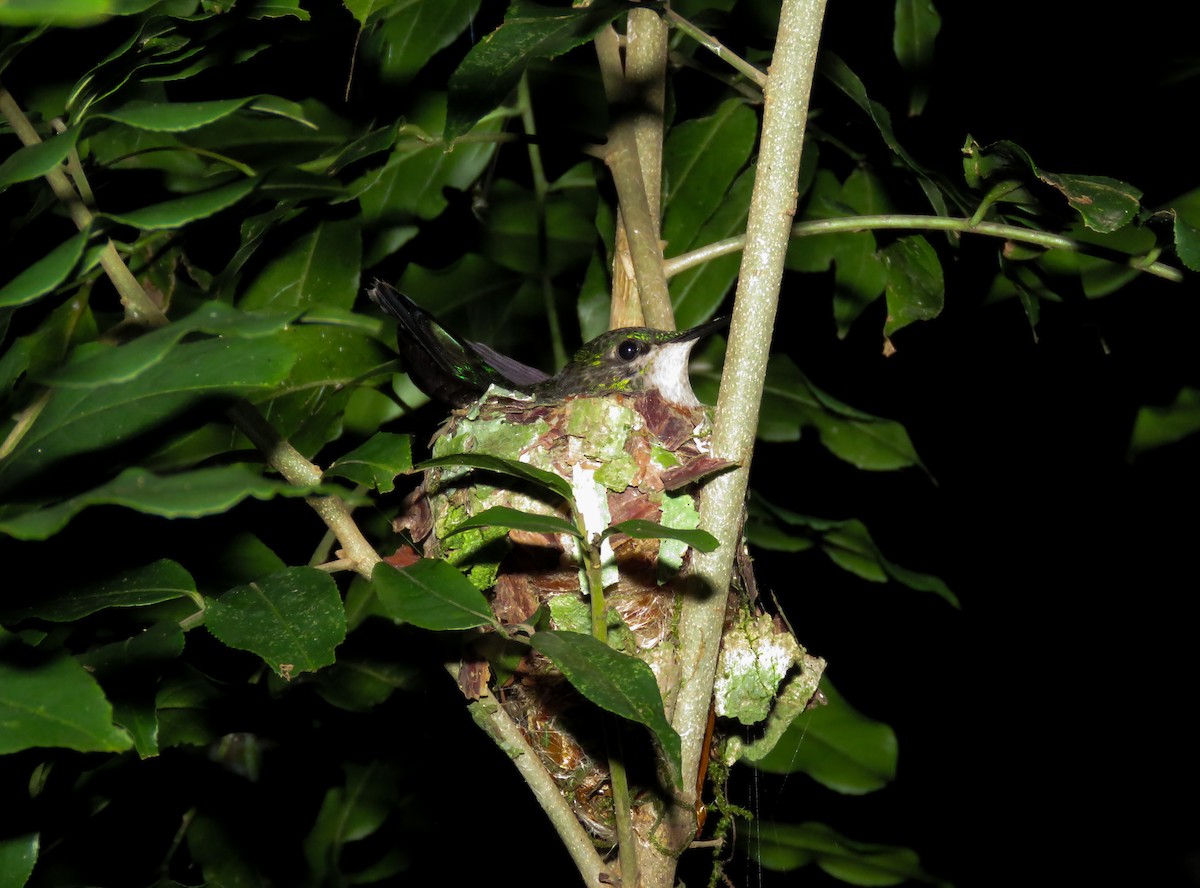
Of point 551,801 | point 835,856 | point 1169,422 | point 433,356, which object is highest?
point 433,356

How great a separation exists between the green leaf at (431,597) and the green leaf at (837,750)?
127cm

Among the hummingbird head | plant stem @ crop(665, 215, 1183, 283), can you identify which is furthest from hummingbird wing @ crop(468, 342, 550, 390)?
plant stem @ crop(665, 215, 1183, 283)

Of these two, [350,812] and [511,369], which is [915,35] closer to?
[511,369]

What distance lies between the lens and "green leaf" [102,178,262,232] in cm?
97

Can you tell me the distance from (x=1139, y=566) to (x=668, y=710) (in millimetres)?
3677

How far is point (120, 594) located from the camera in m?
1.16

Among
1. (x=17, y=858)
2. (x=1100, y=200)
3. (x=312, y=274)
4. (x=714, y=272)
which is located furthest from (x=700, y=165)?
(x=17, y=858)

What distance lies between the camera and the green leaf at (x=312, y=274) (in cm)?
197

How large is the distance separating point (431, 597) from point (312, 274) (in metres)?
1.09

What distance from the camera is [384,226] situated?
2.14 m

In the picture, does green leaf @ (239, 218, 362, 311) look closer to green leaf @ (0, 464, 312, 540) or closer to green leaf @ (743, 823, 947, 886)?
green leaf @ (0, 464, 312, 540)

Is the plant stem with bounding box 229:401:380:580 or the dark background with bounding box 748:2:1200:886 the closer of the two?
the plant stem with bounding box 229:401:380:580

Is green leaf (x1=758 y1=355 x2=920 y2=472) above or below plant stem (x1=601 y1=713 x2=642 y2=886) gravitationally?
above

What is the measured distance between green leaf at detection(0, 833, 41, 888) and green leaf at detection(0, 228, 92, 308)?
27.2 inches
